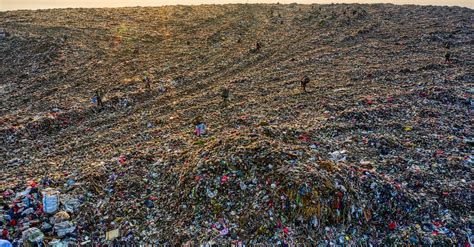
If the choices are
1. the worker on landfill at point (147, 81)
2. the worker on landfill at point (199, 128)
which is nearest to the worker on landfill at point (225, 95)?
the worker on landfill at point (199, 128)

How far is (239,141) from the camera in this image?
659cm

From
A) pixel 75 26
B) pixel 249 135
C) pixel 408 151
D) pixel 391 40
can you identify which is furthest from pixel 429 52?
pixel 75 26

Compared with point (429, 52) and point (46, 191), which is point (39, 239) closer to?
point (46, 191)

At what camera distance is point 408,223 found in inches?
211

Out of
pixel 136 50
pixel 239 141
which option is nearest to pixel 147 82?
pixel 136 50

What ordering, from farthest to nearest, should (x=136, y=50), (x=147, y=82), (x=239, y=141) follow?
(x=136, y=50)
(x=147, y=82)
(x=239, y=141)

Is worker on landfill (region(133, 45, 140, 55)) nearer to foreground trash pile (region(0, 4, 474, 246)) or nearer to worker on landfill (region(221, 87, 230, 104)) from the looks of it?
foreground trash pile (region(0, 4, 474, 246))

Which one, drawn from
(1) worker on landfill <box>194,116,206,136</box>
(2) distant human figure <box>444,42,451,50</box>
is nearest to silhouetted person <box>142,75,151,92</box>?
(1) worker on landfill <box>194,116,206,136</box>

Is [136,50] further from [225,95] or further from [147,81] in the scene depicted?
[225,95]

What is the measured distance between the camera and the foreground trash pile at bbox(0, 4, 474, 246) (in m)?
5.23

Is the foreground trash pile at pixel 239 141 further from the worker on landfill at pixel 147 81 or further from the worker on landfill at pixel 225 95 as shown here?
the worker on landfill at pixel 225 95

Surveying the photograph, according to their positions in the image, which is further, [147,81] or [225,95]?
[147,81]

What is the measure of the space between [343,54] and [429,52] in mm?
3706

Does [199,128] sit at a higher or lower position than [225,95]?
lower
